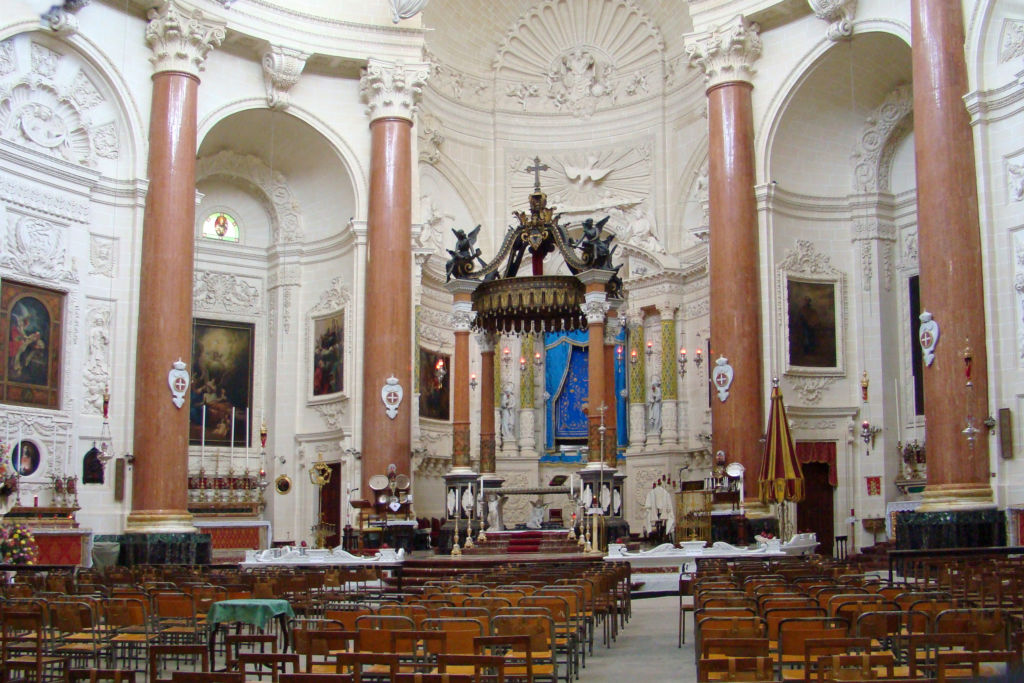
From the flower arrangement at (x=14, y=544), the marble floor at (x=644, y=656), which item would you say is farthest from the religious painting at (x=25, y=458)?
the marble floor at (x=644, y=656)

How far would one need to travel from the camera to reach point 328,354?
92.0 feet

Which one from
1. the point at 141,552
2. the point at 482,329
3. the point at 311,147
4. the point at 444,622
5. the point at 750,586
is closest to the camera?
the point at 444,622

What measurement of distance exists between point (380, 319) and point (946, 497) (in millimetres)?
13022

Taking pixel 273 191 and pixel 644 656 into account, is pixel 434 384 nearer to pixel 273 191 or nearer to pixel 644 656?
pixel 273 191

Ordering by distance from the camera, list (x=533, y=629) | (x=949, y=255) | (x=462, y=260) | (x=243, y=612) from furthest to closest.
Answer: (x=462, y=260), (x=949, y=255), (x=243, y=612), (x=533, y=629)

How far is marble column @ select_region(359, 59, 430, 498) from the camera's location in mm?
25812

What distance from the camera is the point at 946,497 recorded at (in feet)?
62.5

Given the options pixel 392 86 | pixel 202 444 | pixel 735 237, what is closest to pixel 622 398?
pixel 735 237

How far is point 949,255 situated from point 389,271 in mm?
12445

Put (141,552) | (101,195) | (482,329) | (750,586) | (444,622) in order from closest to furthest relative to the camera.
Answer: (444,622), (750,586), (141,552), (101,195), (482,329)

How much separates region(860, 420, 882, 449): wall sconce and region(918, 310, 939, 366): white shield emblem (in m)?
4.95

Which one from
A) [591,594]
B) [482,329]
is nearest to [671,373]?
[482,329]

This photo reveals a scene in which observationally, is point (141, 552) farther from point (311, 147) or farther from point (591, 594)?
point (591, 594)

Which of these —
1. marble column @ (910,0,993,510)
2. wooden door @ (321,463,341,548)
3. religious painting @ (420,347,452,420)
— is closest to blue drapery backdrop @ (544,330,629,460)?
religious painting @ (420,347,452,420)
